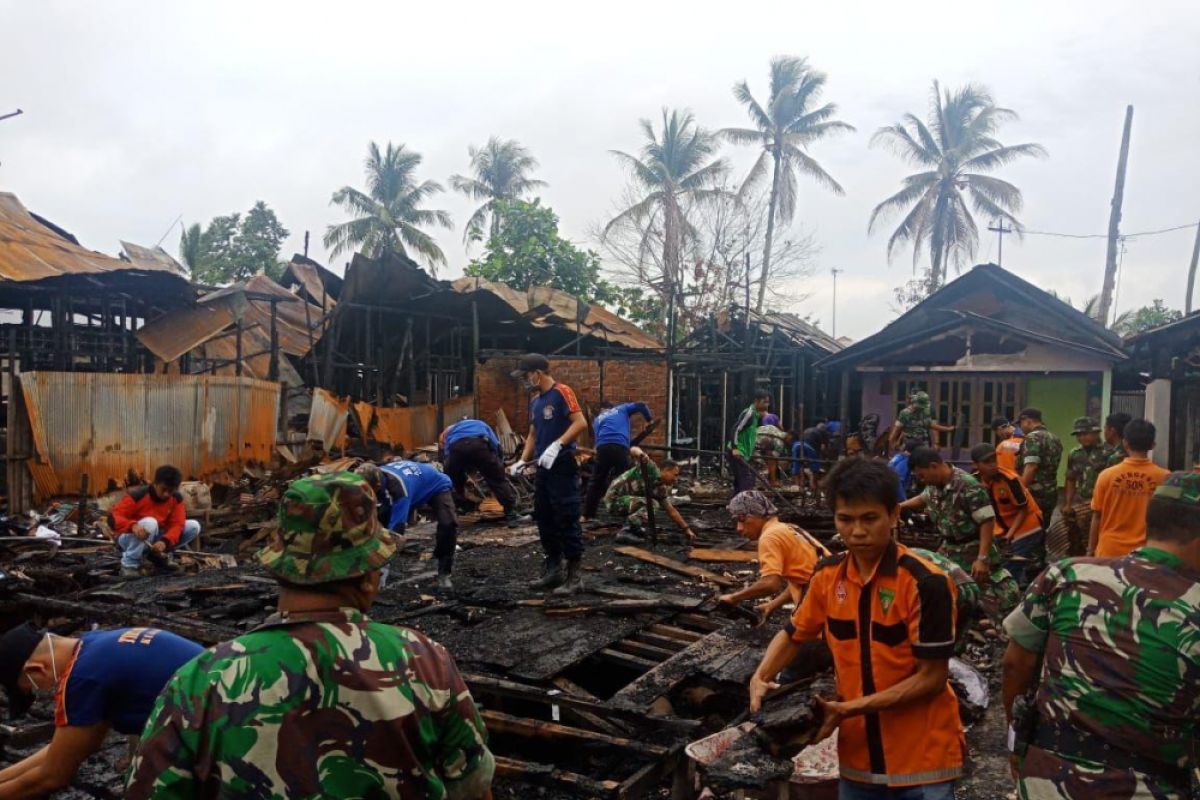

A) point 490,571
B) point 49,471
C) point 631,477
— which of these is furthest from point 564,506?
point 49,471

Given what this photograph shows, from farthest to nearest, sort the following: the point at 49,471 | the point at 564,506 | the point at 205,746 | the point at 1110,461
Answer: the point at 49,471 < the point at 1110,461 < the point at 564,506 < the point at 205,746

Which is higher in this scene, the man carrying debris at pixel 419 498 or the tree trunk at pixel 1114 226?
the tree trunk at pixel 1114 226

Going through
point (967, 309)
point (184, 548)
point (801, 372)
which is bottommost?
point (184, 548)

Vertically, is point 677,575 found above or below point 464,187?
below

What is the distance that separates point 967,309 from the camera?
1739 cm

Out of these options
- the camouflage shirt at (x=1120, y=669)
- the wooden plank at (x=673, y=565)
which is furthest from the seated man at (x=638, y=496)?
the camouflage shirt at (x=1120, y=669)

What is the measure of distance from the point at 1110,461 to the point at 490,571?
5.78 m

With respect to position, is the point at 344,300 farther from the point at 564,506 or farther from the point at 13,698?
the point at 13,698

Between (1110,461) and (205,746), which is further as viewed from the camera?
(1110,461)

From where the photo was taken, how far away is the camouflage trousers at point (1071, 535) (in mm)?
7867

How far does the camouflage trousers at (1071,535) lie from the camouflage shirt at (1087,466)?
15 centimetres

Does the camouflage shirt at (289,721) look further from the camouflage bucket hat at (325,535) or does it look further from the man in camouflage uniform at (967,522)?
the man in camouflage uniform at (967,522)

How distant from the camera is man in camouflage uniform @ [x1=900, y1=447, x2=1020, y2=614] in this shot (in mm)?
5832

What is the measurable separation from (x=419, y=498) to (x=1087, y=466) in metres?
6.04
